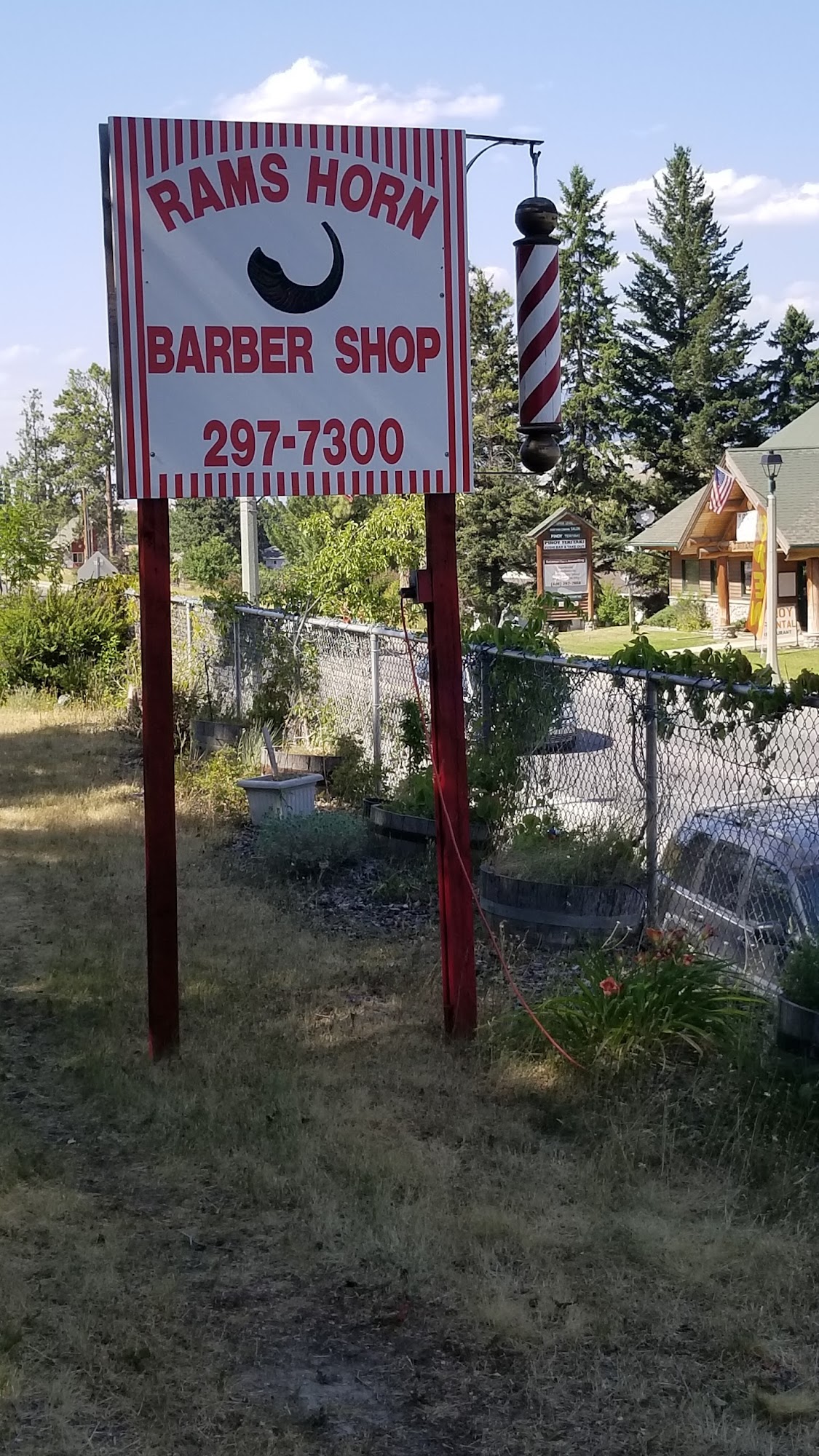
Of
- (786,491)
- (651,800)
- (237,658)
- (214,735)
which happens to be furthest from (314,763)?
(786,491)

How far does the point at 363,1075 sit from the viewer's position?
5473 millimetres

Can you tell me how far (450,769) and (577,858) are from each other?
1.39m

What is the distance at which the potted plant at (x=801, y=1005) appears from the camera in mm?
4527

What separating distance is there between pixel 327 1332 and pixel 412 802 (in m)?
5.46

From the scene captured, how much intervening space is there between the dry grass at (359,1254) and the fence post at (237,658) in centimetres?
778

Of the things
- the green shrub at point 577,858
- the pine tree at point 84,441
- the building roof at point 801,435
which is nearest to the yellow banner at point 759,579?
the building roof at point 801,435

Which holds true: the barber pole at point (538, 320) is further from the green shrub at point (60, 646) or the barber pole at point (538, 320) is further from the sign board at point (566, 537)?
the sign board at point (566, 537)

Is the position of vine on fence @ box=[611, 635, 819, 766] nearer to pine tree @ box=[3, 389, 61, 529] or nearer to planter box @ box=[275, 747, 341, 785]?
planter box @ box=[275, 747, 341, 785]

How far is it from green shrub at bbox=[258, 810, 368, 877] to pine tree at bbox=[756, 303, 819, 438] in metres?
51.6

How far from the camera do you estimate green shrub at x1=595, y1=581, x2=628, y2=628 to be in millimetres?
51062

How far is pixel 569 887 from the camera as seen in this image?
6.76 metres

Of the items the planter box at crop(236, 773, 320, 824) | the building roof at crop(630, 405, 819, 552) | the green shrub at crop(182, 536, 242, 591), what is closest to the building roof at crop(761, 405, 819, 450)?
the building roof at crop(630, 405, 819, 552)

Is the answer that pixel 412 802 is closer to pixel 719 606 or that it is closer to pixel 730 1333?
pixel 730 1333

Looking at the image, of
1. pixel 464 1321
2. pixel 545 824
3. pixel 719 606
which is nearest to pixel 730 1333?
pixel 464 1321
